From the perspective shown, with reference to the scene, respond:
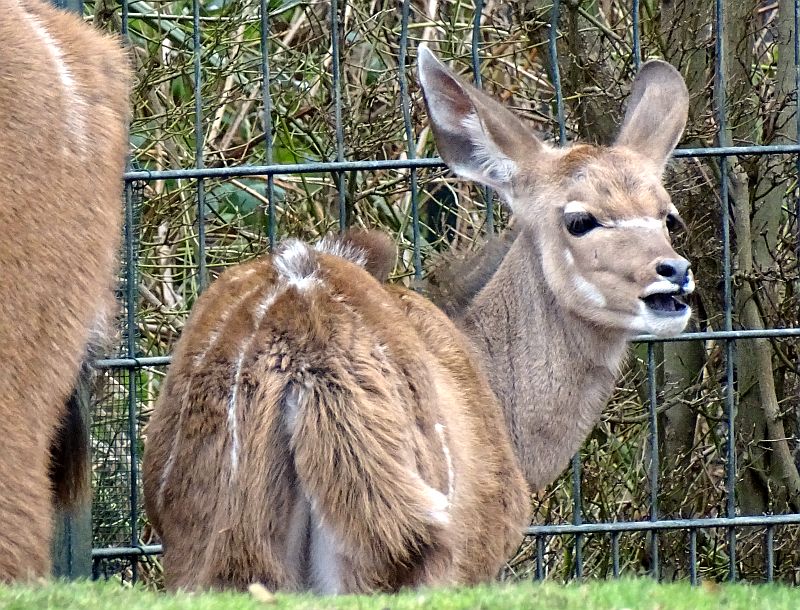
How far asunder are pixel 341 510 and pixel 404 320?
735mm

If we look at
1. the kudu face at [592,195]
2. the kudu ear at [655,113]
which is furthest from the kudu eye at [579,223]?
the kudu ear at [655,113]

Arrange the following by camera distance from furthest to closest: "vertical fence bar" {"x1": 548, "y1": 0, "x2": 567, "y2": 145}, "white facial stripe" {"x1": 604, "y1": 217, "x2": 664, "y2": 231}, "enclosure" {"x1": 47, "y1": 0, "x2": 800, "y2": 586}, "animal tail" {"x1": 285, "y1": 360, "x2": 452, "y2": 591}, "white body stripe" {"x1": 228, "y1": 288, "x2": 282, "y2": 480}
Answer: "enclosure" {"x1": 47, "y1": 0, "x2": 800, "y2": 586} → "vertical fence bar" {"x1": 548, "y1": 0, "x2": 567, "y2": 145} → "white facial stripe" {"x1": 604, "y1": 217, "x2": 664, "y2": 231} → "white body stripe" {"x1": 228, "y1": 288, "x2": 282, "y2": 480} → "animal tail" {"x1": 285, "y1": 360, "x2": 452, "y2": 591}

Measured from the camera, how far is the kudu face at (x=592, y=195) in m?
4.47

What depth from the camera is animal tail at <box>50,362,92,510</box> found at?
146 inches

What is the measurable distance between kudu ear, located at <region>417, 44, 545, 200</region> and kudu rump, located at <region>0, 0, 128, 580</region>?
4.83 ft

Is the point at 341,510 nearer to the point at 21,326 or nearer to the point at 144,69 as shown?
the point at 21,326

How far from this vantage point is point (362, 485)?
11.0 ft

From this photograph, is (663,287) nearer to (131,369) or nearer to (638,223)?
(638,223)

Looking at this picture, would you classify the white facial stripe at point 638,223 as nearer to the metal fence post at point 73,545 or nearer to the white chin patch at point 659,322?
the white chin patch at point 659,322

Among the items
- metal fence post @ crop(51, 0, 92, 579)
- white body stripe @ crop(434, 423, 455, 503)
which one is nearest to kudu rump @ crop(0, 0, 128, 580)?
white body stripe @ crop(434, 423, 455, 503)

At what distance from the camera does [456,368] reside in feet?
13.7

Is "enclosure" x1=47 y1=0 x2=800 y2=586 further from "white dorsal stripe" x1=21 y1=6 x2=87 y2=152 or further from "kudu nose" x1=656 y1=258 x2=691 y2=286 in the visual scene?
"white dorsal stripe" x1=21 y1=6 x2=87 y2=152

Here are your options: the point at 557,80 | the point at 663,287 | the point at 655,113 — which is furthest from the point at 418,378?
the point at 557,80

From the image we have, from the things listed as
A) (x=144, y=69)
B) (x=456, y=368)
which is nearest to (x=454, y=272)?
(x=456, y=368)
